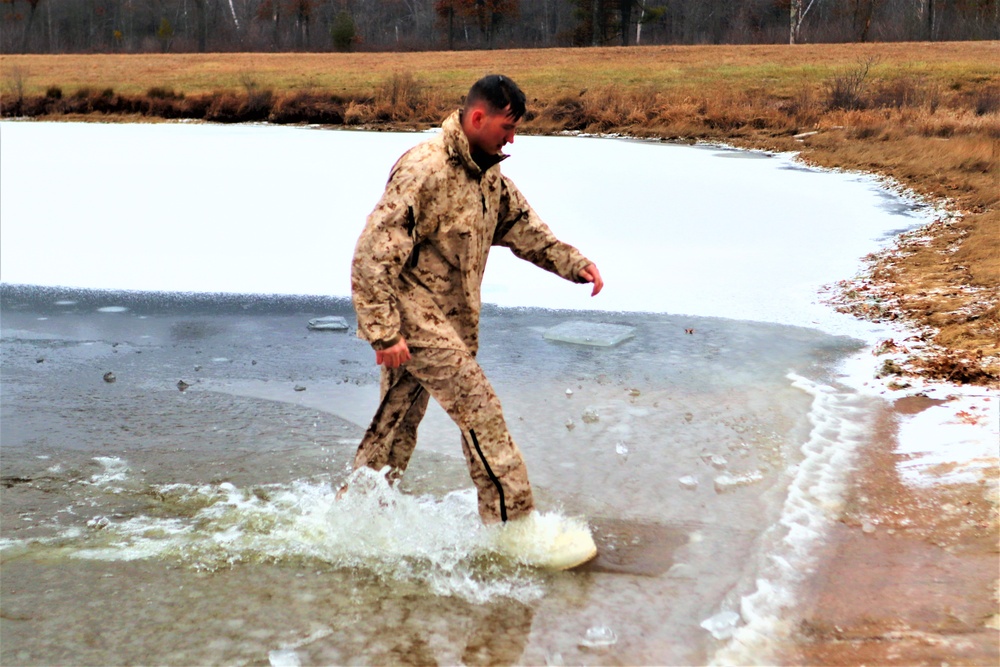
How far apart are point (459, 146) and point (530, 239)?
18.9 inches

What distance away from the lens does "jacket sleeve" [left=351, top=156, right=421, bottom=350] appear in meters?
3.09

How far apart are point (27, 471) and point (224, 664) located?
6.45ft

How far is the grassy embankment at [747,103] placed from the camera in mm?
7723

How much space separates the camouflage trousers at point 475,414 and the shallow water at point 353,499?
0.17m

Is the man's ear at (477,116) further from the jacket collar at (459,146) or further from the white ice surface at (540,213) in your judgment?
the white ice surface at (540,213)

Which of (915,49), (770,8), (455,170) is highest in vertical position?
(770,8)

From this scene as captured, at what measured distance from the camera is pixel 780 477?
4242mm

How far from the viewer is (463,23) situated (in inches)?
2474

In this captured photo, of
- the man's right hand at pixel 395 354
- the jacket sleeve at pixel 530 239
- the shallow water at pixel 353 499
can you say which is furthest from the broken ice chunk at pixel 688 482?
the man's right hand at pixel 395 354

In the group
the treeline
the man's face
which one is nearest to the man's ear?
the man's face

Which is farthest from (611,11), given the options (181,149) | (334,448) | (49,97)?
(334,448)

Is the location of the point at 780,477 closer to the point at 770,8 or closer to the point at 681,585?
the point at 681,585

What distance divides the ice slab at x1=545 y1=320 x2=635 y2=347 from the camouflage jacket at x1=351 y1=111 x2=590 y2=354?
3.00m

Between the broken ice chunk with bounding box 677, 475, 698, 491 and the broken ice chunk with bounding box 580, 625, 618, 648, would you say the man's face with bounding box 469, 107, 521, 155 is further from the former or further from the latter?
the broken ice chunk with bounding box 677, 475, 698, 491
